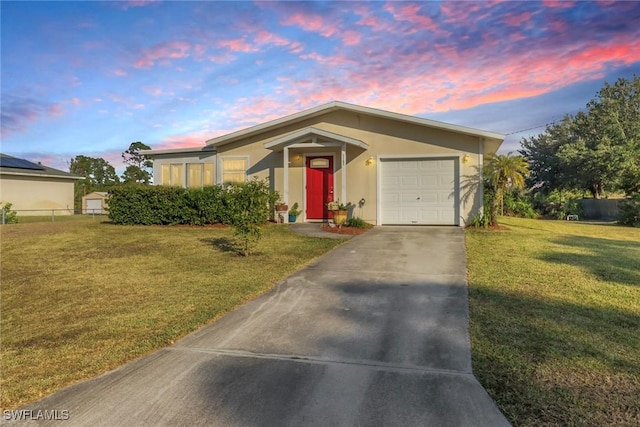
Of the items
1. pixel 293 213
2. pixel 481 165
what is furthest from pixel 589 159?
pixel 293 213

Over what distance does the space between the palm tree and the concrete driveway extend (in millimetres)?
7284

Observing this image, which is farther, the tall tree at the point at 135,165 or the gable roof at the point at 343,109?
the tall tree at the point at 135,165

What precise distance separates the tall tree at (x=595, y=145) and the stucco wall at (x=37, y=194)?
111ft

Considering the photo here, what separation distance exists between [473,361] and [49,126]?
18709mm

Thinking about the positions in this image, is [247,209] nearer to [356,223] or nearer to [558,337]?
[356,223]

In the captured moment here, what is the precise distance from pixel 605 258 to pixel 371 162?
7160 mm

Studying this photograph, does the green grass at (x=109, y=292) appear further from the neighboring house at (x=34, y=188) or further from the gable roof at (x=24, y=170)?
the neighboring house at (x=34, y=188)

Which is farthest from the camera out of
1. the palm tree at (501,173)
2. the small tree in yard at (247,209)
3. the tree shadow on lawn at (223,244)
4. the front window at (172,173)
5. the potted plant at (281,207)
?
the front window at (172,173)

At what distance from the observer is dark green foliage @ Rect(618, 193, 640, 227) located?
15.2m

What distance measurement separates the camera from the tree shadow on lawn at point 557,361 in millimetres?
2389

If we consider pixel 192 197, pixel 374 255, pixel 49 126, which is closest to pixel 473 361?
pixel 374 255

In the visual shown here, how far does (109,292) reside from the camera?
548 centimetres

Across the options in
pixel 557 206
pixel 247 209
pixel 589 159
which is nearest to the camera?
pixel 247 209

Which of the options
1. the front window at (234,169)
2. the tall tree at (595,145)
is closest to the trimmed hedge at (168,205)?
the front window at (234,169)
